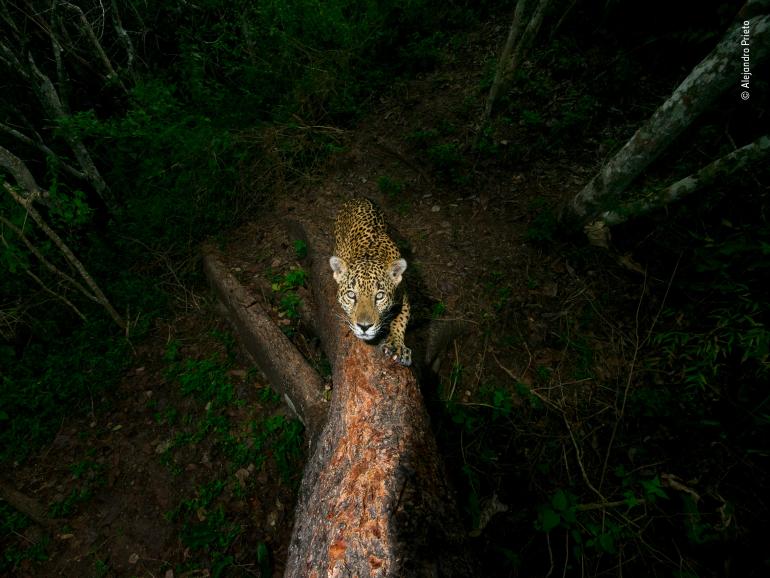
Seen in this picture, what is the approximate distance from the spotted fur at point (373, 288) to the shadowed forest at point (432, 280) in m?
0.55

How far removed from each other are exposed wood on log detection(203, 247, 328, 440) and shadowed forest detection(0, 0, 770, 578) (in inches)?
14.7

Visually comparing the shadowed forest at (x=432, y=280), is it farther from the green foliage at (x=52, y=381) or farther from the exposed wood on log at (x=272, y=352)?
the exposed wood on log at (x=272, y=352)

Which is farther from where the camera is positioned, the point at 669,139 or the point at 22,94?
the point at 22,94

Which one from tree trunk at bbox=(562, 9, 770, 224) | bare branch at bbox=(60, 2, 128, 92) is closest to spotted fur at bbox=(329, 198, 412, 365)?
tree trunk at bbox=(562, 9, 770, 224)

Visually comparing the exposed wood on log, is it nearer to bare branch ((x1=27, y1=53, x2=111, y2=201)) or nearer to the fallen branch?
the fallen branch

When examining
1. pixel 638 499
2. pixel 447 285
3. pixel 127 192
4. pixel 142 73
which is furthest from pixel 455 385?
pixel 142 73

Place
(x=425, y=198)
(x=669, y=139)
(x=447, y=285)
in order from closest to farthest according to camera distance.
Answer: (x=669, y=139) → (x=447, y=285) → (x=425, y=198)

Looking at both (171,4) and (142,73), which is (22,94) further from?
(171,4)

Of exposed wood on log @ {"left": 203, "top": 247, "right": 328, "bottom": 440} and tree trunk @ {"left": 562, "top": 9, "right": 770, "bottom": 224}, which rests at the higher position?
tree trunk @ {"left": 562, "top": 9, "right": 770, "bottom": 224}

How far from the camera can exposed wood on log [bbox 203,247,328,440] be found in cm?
434

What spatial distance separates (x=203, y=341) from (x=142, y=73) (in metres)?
8.17

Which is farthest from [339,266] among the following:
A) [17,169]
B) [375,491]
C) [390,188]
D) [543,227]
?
[17,169]

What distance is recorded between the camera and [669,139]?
4.41 meters

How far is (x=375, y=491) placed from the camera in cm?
263
